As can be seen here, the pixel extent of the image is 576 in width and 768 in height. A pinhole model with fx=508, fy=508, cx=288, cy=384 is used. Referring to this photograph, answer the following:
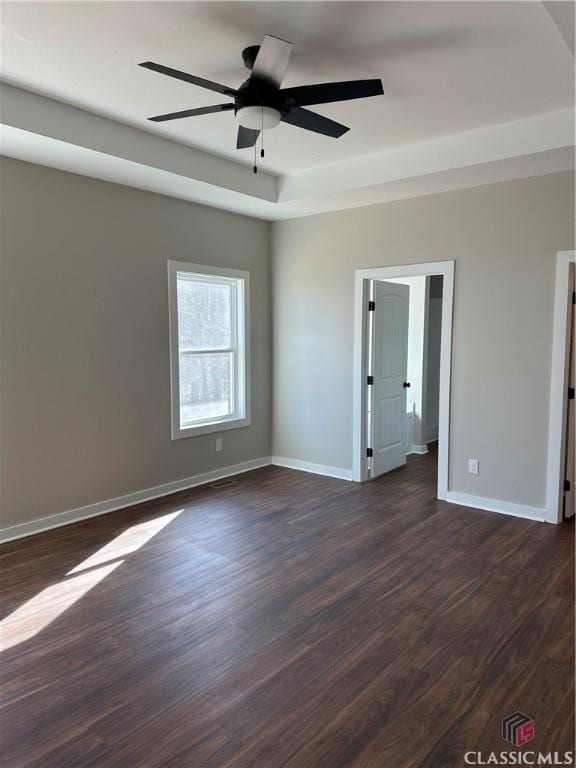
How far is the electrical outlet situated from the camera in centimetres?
443

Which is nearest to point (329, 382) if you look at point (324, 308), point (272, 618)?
point (324, 308)

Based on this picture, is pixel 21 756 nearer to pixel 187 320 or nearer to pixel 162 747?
pixel 162 747

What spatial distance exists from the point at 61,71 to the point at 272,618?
10.7ft

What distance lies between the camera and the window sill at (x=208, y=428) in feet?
16.0

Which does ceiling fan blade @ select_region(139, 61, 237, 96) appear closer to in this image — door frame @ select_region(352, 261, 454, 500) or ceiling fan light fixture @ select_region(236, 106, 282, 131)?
ceiling fan light fixture @ select_region(236, 106, 282, 131)

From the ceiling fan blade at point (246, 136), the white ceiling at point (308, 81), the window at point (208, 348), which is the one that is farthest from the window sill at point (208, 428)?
the ceiling fan blade at point (246, 136)

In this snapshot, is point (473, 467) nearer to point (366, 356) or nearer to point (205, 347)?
point (366, 356)

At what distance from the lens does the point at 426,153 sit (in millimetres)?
3973

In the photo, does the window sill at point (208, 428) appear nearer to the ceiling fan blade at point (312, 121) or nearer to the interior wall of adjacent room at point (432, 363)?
the interior wall of adjacent room at point (432, 363)

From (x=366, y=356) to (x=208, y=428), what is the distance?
1774 millimetres

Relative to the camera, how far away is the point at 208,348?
5.25 metres

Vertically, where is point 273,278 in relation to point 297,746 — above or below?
above

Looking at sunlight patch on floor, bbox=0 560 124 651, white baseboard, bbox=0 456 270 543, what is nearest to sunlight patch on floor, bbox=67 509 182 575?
Result: sunlight patch on floor, bbox=0 560 124 651

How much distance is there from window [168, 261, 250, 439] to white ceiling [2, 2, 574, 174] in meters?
1.59
